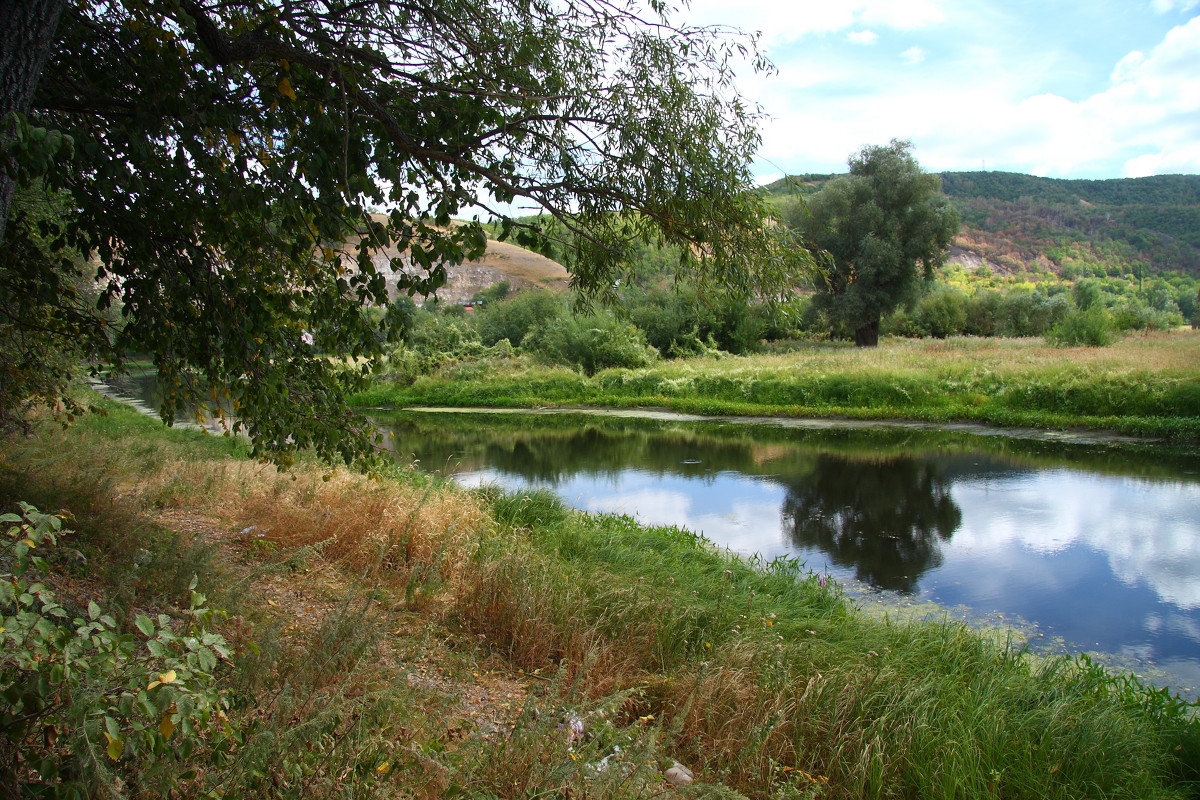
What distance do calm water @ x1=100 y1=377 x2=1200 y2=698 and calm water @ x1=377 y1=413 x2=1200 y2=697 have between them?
0.03 metres

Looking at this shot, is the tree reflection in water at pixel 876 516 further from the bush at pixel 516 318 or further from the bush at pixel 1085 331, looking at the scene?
the bush at pixel 516 318

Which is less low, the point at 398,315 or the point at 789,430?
the point at 398,315

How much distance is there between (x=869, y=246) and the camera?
99.9 feet

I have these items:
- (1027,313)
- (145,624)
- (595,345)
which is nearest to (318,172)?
(145,624)

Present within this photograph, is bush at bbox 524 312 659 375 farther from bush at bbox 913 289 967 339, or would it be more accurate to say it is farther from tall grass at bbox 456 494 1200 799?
tall grass at bbox 456 494 1200 799

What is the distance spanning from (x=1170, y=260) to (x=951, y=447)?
63963 mm

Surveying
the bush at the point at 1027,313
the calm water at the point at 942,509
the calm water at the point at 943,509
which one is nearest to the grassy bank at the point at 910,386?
the calm water at the point at 942,509

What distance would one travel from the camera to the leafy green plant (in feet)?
5.82

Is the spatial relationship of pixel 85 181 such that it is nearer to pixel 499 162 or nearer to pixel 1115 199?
pixel 499 162

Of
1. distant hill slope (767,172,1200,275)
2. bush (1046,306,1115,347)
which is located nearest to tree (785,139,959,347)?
bush (1046,306,1115,347)

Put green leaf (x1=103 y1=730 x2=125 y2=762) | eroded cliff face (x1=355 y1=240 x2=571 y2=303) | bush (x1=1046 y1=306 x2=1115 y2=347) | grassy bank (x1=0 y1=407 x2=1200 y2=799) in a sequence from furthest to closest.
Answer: eroded cliff face (x1=355 y1=240 x2=571 y2=303) → bush (x1=1046 y1=306 x2=1115 y2=347) → grassy bank (x1=0 y1=407 x2=1200 y2=799) → green leaf (x1=103 y1=730 x2=125 y2=762)

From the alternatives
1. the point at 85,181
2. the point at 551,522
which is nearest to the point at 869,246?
the point at 551,522

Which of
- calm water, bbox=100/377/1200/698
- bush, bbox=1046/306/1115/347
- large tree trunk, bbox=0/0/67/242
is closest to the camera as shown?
large tree trunk, bbox=0/0/67/242

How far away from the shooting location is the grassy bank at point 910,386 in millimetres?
17172
